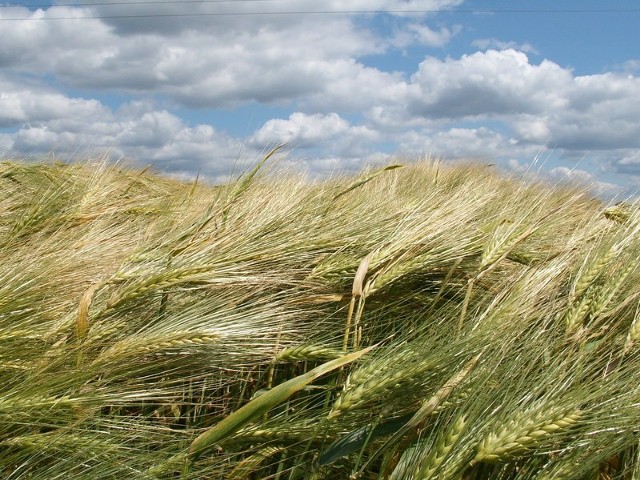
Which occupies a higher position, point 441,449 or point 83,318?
point 83,318

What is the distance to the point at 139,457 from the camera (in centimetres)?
129

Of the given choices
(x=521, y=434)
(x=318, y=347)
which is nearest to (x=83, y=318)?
(x=318, y=347)

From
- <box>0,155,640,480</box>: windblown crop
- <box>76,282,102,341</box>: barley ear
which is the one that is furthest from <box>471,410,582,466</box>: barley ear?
<box>76,282,102,341</box>: barley ear

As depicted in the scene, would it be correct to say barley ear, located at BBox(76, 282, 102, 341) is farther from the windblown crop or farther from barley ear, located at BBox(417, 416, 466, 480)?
barley ear, located at BBox(417, 416, 466, 480)

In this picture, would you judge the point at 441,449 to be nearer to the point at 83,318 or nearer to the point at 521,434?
the point at 521,434

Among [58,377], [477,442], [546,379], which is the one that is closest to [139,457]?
[58,377]

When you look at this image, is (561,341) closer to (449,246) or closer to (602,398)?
(602,398)

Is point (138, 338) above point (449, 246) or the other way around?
the other way around

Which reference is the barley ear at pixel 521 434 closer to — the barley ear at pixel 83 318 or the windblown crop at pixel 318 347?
the windblown crop at pixel 318 347

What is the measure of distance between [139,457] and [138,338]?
10.2 inches

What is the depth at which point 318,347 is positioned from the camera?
1.55m

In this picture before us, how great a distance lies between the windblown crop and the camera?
50.3 inches

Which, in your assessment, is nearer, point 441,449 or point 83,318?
point 441,449

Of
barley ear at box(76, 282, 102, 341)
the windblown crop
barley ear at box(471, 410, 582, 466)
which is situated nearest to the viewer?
barley ear at box(471, 410, 582, 466)
